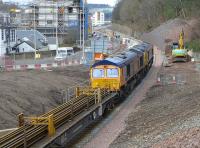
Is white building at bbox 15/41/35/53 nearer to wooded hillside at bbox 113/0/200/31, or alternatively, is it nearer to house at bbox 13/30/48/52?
house at bbox 13/30/48/52

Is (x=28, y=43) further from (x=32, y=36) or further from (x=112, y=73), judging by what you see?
(x=112, y=73)

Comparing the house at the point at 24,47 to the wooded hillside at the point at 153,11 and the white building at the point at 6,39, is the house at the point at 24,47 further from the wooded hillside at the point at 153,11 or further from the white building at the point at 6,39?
the wooded hillside at the point at 153,11

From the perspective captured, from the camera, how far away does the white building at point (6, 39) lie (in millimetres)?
73800

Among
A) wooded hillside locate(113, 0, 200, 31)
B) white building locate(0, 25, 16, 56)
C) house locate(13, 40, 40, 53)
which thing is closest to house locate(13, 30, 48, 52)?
house locate(13, 40, 40, 53)

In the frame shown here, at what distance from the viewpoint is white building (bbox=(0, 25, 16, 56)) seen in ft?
242

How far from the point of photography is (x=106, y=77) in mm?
31328

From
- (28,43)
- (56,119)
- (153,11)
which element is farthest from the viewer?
(153,11)

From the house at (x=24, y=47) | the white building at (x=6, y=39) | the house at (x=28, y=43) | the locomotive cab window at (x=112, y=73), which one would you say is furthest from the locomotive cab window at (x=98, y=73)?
the house at (x=24, y=47)

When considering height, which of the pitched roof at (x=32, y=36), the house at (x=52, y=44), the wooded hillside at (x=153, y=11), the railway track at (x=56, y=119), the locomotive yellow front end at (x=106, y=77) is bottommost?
→ the railway track at (x=56, y=119)

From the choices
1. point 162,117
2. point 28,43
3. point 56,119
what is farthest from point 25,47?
point 56,119

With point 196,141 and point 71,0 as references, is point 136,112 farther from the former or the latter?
point 71,0

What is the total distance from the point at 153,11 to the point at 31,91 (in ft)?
324

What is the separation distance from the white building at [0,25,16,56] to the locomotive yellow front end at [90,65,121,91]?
142 feet

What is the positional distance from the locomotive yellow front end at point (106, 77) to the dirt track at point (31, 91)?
127 inches
